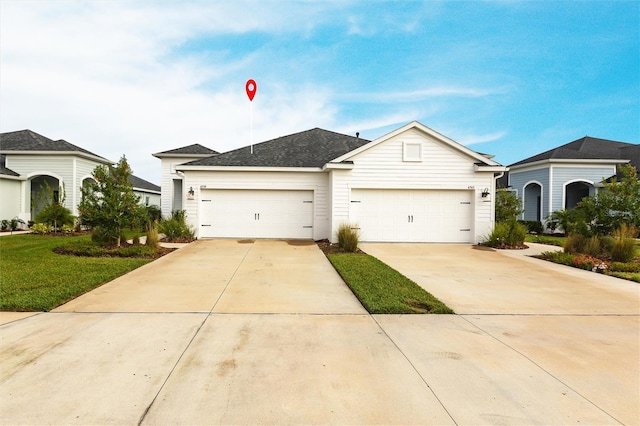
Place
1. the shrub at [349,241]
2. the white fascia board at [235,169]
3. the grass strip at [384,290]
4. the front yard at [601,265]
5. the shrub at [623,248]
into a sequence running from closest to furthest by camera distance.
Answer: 1. the grass strip at [384,290]
2. the front yard at [601,265]
3. the shrub at [623,248]
4. the shrub at [349,241]
5. the white fascia board at [235,169]

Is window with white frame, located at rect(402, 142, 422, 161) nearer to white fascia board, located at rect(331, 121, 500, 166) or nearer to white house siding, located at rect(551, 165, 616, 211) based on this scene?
white fascia board, located at rect(331, 121, 500, 166)

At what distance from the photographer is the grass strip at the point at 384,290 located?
4773mm

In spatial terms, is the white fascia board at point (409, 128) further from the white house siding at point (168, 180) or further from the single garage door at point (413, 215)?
the white house siding at point (168, 180)

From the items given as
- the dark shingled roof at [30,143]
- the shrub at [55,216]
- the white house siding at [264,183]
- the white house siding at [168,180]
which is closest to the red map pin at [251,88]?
the white house siding at [264,183]

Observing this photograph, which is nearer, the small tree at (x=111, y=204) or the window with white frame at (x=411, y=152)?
the small tree at (x=111, y=204)

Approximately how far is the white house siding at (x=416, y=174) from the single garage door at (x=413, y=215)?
0.96 feet

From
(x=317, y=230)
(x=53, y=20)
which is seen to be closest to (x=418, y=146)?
(x=317, y=230)

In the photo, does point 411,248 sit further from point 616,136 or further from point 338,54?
point 616,136

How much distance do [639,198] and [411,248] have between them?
279 inches

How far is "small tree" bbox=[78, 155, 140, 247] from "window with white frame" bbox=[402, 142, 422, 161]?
965 cm

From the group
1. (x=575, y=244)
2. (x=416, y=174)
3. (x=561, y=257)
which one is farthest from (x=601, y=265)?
(x=416, y=174)

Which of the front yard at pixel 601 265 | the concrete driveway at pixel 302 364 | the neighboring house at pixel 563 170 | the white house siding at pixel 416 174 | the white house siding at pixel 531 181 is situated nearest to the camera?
the concrete driveway at pixel 302 364

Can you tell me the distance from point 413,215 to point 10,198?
65.3 ft

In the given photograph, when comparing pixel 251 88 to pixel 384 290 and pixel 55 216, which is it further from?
pixel 384 290
